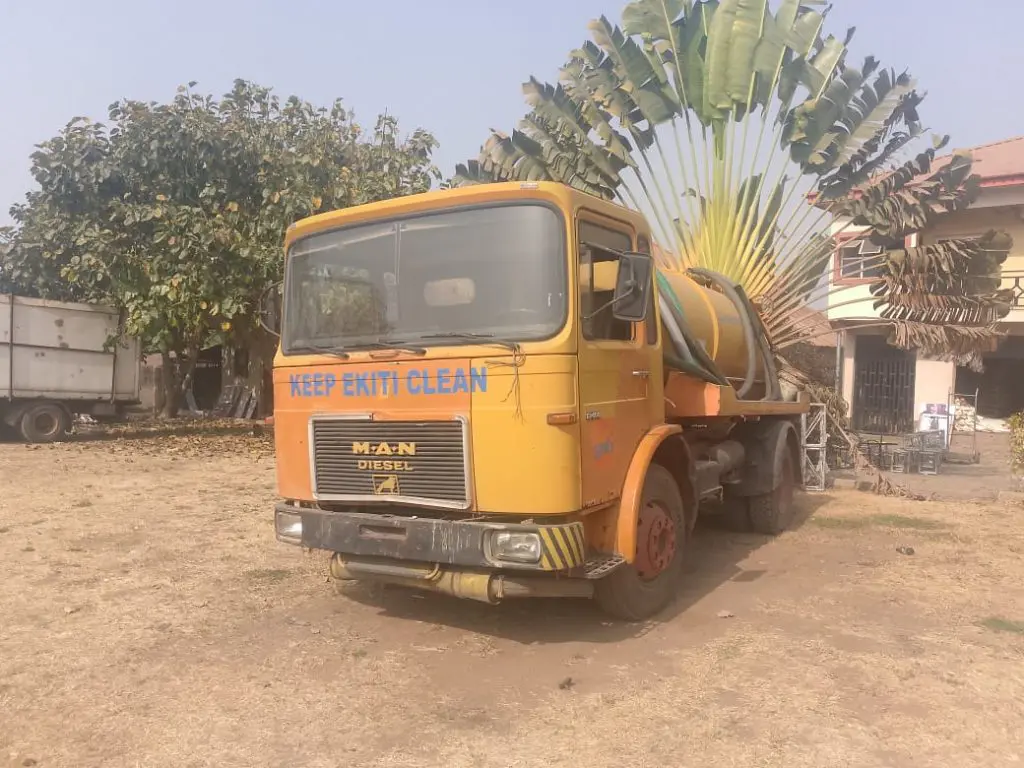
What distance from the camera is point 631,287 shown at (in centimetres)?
449

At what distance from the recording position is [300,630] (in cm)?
503

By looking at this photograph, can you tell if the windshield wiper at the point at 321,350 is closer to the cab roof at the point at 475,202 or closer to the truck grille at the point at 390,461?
the truck grille at the point at 390,461

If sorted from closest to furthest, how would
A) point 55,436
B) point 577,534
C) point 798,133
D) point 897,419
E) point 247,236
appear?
point 577,534 → point 798,133 → point 247,236 → point 55,436 → point 897,419

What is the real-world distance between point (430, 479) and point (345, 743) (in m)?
1.48

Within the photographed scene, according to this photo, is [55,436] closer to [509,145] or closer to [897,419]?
[509,145]

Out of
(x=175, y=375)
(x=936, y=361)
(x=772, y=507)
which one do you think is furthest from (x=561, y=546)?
(x=175, y=375)

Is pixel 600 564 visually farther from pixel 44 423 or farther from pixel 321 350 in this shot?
pixel 44 423

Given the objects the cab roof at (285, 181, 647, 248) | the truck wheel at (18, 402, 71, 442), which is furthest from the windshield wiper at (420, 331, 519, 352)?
the truck wheel at (18, 402, 71, 442)

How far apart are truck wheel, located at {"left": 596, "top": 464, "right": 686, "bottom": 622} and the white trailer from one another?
1338 cm

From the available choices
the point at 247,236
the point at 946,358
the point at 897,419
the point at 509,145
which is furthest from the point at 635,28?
the point at 897,419

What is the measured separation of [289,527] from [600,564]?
1.95 m

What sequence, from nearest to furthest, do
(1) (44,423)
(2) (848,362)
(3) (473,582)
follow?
(3) (473,582) → (1) (44,423) → (2) (848,362)

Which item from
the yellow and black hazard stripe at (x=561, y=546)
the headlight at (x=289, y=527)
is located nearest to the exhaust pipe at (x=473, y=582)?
the yellow and black hazard stripe at (x=561, y=546)

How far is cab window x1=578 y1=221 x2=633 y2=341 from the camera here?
4.51m
